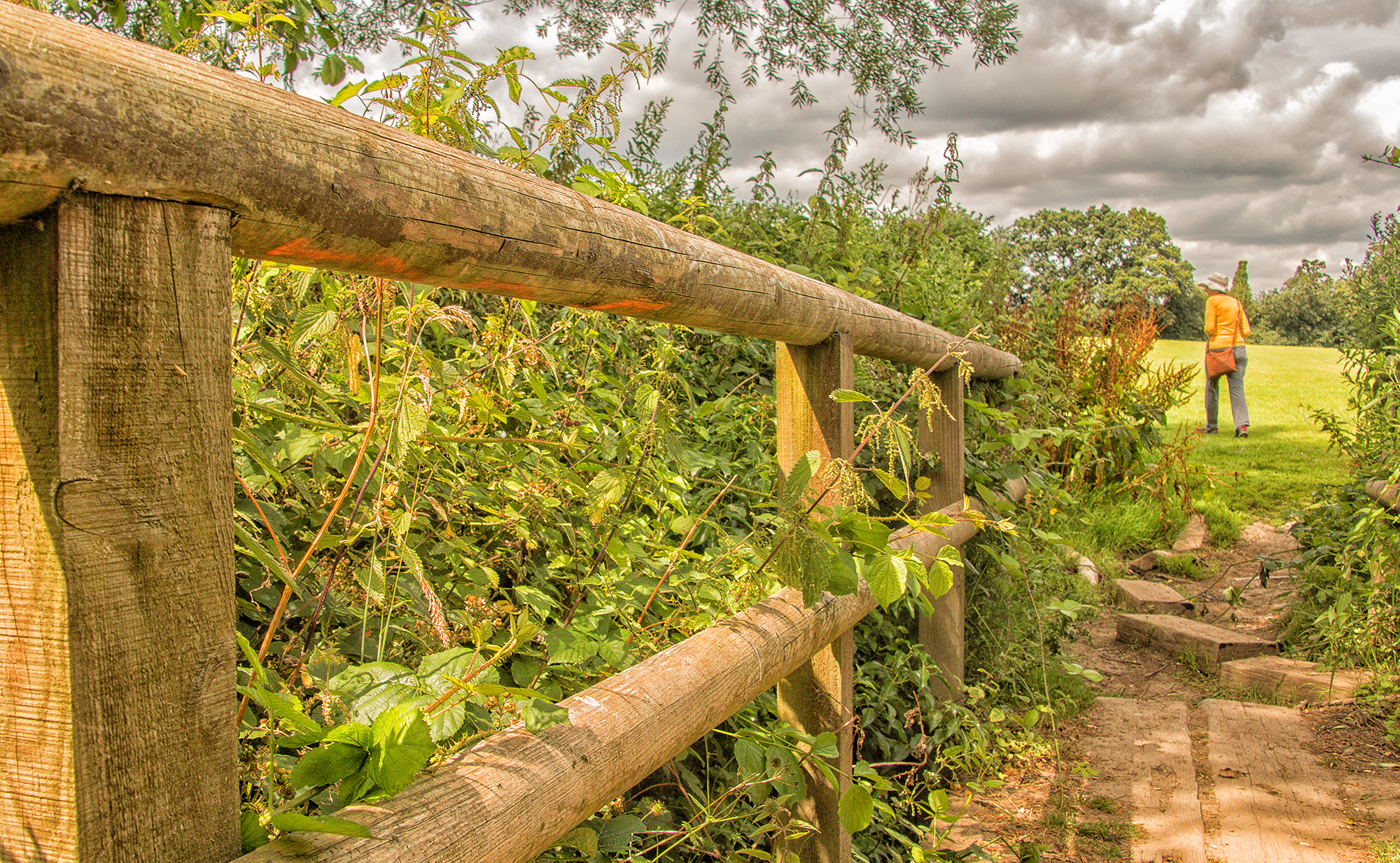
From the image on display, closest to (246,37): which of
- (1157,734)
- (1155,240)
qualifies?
(1157,734)

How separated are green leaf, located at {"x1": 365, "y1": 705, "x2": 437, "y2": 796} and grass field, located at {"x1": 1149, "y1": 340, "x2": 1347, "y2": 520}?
553 cm

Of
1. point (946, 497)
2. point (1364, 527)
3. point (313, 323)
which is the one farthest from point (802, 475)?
point (1364, 527)

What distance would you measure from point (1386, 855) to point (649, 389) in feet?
9.06

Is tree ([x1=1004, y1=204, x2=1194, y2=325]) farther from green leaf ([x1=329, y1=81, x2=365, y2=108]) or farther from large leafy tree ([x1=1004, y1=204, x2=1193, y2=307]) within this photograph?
green leaf ([x1=329, y1=81, x2=365, y2=108])

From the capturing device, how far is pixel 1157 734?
3.42 metres

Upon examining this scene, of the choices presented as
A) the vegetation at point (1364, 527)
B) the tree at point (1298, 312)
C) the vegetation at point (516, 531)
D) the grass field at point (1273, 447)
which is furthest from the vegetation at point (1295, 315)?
the vegetation at point (516, 531)

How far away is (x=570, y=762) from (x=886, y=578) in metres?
0.72

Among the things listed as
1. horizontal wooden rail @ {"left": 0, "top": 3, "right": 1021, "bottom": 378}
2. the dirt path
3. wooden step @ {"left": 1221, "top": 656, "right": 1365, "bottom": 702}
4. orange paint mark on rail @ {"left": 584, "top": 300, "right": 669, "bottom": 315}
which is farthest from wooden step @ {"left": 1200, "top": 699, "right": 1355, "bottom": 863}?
horizontal wooden rail @ {"left": 0, "top": 3, "right": 1021, "bottom": 378}

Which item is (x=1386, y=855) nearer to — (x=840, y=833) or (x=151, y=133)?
(x=840, y=833)

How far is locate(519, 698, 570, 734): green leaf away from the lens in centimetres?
83

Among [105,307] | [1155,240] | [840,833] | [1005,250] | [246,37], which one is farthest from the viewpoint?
[1155,240]

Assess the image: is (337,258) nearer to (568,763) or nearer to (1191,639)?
(568,763)

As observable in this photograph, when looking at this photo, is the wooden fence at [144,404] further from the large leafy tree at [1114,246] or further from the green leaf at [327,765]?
the large leafy tree at [1114,246]

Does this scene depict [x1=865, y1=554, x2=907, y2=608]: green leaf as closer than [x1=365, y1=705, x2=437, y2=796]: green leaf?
No
